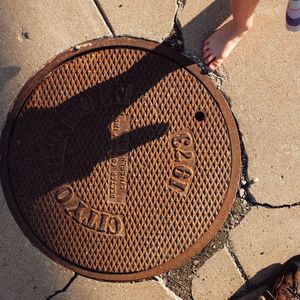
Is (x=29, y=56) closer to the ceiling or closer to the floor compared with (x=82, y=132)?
closer to the ceiling

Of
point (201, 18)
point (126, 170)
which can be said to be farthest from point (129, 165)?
point (201, 18)

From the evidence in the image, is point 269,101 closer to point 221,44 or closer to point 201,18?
point 221,44

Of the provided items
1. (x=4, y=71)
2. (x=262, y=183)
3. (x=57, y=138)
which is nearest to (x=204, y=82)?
(x=262, y=183)

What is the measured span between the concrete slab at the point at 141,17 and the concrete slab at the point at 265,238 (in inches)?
39.0

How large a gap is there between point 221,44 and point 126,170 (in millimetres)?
737

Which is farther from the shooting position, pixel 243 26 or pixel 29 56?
pixel 29 56

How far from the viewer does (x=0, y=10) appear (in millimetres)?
2242

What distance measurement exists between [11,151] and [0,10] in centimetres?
70

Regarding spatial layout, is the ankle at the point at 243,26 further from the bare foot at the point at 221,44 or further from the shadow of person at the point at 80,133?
the shadow of person at the point at 80,133

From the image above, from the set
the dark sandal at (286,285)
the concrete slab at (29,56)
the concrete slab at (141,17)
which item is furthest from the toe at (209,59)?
the dark sandal at (286,285)

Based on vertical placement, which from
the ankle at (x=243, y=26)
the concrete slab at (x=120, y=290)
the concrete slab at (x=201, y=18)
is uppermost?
the concrete slab at (x=201, y=18)

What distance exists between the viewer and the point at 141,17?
2.22 m

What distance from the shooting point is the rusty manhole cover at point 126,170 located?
2.13 meters

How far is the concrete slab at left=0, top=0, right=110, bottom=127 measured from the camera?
7.26ft
